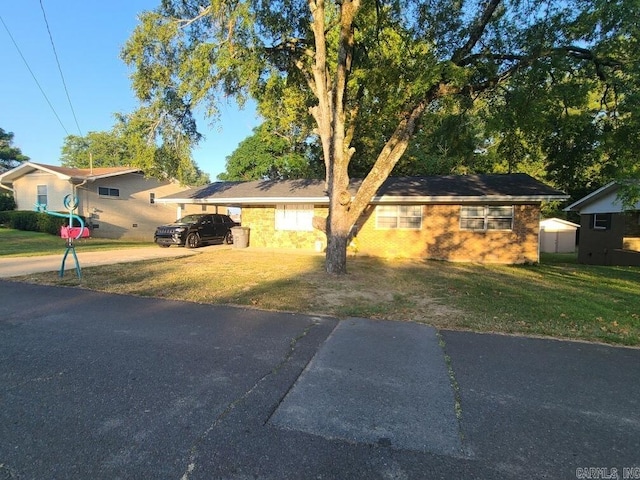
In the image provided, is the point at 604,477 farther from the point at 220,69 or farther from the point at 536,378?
the point at 220,69

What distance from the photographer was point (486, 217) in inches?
590

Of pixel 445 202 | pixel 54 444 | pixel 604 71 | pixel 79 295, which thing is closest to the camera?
pixel 54 444

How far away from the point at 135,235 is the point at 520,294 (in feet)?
79.2

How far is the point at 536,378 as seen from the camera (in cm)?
379

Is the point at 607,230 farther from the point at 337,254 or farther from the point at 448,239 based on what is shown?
the point at 337,254

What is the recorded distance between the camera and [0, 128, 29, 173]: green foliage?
1662 inches

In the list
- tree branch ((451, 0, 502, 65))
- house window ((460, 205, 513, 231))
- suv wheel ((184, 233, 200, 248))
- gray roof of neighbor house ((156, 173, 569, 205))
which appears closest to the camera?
tree branch ((451, 0, 502, 65))

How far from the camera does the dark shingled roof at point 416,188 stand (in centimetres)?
1462

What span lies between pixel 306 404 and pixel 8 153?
5410 centimetres

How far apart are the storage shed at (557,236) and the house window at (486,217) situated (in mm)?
19586

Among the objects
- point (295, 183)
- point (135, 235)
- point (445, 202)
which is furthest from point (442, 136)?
point (135, 235)

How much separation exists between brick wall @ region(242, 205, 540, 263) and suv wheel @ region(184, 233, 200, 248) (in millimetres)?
5712

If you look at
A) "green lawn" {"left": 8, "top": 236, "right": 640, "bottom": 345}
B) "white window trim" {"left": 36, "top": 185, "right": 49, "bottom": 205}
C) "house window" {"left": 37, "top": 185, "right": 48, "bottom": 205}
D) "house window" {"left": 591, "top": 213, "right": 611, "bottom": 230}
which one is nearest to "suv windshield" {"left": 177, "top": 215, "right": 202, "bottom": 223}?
"green lawn" {"left": 8, "top": 236, "right": 640, "bottom": 345}

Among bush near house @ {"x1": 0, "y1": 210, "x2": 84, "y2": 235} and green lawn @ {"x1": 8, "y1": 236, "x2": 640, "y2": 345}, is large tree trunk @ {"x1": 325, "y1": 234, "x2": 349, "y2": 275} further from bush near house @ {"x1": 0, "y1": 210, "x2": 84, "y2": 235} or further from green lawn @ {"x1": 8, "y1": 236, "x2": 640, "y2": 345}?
bush near house @ {"x1": 0, "y1": 210, "x2": 84, "y2": 235}
